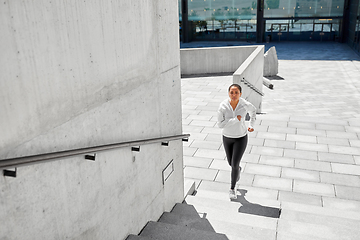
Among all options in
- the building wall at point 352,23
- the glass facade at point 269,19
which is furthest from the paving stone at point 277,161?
the glass facade at point 269,19

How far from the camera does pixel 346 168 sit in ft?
A: 22.7

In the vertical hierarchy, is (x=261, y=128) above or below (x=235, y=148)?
below

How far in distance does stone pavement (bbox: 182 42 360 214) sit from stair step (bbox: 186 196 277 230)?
0.74 meters

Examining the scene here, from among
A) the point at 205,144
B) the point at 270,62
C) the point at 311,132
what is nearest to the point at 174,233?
the point at 205,144

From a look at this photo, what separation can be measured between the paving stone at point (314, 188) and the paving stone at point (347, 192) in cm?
9

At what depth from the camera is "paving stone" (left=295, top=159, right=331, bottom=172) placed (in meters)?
6.93

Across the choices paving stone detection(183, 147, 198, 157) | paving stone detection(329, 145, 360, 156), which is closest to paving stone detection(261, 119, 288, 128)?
paving stone detection(329, 145, 360, 156)

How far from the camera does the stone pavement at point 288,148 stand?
6258 millimetres

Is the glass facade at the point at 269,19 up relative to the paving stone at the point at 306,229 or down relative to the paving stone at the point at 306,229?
up

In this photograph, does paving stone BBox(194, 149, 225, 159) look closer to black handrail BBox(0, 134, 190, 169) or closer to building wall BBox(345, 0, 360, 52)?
black handrail BBox(0, 134, 190, 169)

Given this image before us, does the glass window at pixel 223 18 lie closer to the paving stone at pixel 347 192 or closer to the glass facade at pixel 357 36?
the glass facade at pixel 357 36

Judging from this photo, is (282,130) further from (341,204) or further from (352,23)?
(352,23)

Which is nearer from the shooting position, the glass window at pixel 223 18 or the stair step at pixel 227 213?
the stair step at pixel 227 213

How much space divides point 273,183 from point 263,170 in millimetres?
520
